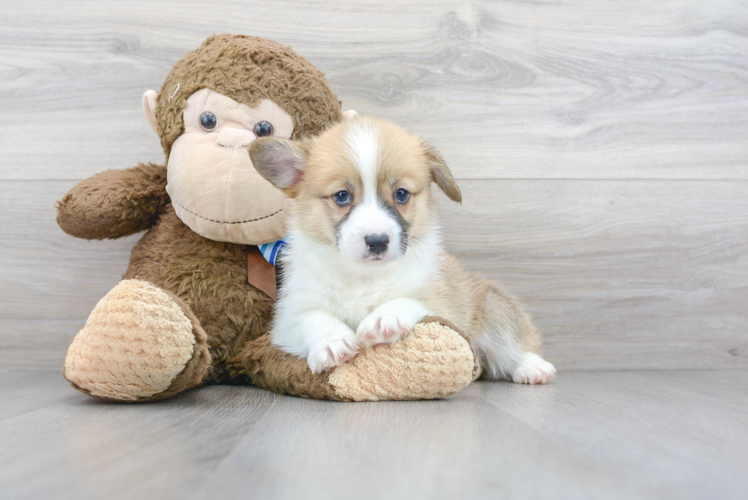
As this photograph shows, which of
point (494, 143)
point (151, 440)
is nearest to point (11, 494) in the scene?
point (151, 440)

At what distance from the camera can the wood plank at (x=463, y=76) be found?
200 cm

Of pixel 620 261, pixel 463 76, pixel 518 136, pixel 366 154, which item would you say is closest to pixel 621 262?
pixel 620 261

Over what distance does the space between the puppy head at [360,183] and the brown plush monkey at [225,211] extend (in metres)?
0.11

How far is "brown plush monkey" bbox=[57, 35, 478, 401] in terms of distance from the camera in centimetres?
132

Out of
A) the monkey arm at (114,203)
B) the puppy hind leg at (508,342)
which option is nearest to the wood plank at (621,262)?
the puppy hind leg at (508,342)

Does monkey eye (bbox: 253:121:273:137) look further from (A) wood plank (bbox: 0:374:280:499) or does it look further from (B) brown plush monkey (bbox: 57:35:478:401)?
(A) wood plank (bbox: 0:374:280:499)

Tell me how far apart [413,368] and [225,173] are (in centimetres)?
69

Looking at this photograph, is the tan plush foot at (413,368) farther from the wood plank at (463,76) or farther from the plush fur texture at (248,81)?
the wood plank at (463,76)

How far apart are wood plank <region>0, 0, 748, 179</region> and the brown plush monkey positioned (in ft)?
1.23

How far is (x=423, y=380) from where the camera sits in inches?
50.7

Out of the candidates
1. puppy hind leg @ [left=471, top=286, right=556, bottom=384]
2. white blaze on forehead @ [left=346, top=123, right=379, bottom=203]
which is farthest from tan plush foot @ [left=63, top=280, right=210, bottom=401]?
puppy hind leg @ [left=471, top=286, right=556, bottom=384]

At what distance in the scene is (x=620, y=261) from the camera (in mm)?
2129

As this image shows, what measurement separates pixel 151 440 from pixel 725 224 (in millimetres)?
2075

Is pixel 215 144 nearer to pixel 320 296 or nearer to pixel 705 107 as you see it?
pixel 320 296
